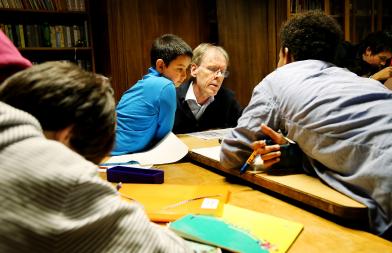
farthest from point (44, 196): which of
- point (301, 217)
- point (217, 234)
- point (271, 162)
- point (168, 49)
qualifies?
point (168, 49)

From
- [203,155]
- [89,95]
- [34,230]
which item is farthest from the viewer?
[203,155]

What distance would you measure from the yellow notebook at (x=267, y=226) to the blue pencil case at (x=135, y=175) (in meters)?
0.34

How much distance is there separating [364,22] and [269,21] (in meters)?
1.38

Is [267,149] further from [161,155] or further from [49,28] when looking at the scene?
[49,28]

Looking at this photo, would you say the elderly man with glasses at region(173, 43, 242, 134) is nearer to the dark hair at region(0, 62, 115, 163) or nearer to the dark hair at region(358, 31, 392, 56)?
the dark hair at region(358, 31, 392, 56)

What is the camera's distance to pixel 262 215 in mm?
1027

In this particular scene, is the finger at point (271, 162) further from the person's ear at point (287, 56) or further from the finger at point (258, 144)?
the person's ear at point (287, 56)

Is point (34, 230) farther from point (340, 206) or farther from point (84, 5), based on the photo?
point (84, 5)

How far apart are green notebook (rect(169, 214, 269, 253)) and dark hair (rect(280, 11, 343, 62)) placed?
79 cm

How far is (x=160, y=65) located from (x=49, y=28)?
1.93 meters

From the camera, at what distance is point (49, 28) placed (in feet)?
12.2

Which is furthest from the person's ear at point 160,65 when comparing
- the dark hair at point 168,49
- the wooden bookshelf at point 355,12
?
the wooden bookshelf at point 355,12

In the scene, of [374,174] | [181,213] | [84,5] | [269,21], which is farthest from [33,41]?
[374,174]

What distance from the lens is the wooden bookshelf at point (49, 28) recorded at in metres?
3.60
